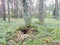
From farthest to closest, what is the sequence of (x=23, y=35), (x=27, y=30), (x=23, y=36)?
(x=27, y=30) < (x=23, y=35) < (x=23, y=36)

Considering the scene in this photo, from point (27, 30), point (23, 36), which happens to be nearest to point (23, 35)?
point (23, 36)

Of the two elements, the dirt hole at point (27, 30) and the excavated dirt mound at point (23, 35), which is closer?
the excavated dirt mound at point (23, 35)

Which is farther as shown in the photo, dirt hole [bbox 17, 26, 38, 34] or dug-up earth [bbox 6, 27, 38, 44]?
dirt hole [bbox 17, 26, 38, 34]

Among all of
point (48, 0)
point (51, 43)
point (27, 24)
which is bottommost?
point (51, 43)

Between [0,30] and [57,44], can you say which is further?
[57,44]

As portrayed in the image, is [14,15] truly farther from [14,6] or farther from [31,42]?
[31,42]

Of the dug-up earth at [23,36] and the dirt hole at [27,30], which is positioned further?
the dirt hole at [27,30]

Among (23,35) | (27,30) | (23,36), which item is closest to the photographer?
(23,36)

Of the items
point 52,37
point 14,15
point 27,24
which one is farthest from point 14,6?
point 52,37

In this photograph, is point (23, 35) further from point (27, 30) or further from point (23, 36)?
point (27, 30)

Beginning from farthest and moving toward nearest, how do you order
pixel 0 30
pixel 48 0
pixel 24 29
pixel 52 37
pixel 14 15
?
pixel 48 0 → pixel 14 15 → pixel 24 29 → pixel 52 37 → pixel 0 30

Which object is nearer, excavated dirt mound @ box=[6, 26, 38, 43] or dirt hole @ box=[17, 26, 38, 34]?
excavated dirt mound @ box=[6, 26, 38, 43]

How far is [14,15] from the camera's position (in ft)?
79.6

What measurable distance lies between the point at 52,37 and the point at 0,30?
2451 millimetres
